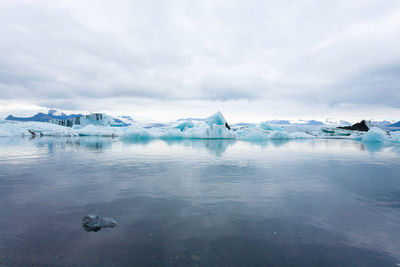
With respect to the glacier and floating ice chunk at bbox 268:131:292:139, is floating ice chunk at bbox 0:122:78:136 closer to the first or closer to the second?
the glacier

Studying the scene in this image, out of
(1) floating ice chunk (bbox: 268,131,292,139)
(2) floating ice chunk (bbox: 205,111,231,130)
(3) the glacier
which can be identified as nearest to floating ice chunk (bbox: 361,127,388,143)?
(3) the glacier

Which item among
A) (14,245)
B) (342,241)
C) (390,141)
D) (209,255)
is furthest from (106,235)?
(390,141)

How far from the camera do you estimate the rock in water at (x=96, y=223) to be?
11.7 feet

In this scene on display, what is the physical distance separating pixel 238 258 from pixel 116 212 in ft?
8.37

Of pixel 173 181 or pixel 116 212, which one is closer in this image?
pixel 116 212

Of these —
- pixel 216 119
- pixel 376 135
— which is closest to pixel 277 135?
pixel 216 119

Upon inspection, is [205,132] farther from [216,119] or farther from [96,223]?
[96,223]

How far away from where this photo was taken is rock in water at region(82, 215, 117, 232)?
11.7ft

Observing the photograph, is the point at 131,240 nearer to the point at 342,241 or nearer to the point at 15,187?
the point at 342,241

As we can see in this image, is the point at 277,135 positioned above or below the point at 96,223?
above

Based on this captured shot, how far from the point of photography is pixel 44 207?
4457mm

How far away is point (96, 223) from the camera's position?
365cm

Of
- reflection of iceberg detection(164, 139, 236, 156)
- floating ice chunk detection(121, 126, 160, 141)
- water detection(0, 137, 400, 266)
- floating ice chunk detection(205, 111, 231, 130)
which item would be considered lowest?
water detection(0, 137, 400, 266)

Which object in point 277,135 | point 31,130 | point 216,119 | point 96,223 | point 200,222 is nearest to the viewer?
point 96,223
